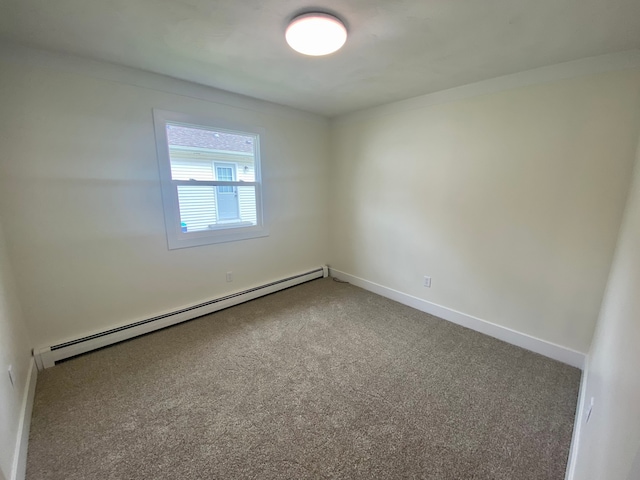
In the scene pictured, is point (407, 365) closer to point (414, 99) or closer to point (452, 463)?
point (452, 463)

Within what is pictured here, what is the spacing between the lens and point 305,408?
1.69m

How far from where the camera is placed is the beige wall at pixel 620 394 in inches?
28.5

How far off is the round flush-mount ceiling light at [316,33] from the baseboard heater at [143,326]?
2533 mm

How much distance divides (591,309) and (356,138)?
2.83m

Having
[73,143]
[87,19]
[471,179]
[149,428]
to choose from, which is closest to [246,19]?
[87,19]

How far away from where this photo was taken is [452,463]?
1363 millimetres

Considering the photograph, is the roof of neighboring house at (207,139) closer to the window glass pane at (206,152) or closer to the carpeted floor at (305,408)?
the window glass pane at (206,152)

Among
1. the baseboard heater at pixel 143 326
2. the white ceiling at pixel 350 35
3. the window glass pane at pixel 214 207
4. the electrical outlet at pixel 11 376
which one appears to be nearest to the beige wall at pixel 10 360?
the electrical outlet at pixel 11 376

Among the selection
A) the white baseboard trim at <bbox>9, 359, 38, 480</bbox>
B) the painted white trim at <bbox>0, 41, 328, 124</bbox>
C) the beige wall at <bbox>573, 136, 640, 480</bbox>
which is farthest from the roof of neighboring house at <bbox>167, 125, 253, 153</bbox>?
the beige wall at <bbox>573, 136, 640, 480</bbox>

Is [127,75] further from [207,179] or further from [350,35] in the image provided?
[350,35]

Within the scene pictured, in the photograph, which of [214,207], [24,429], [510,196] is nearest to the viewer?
[24,429]

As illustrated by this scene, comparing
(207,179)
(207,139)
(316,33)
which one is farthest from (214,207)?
(316,33)

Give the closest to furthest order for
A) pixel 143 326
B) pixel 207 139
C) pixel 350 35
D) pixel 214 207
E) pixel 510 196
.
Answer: pixel 350 35
pixel 510 196
pixel 143 326
pixel 207 139
pixel 214 207

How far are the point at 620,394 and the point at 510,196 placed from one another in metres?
1.74
